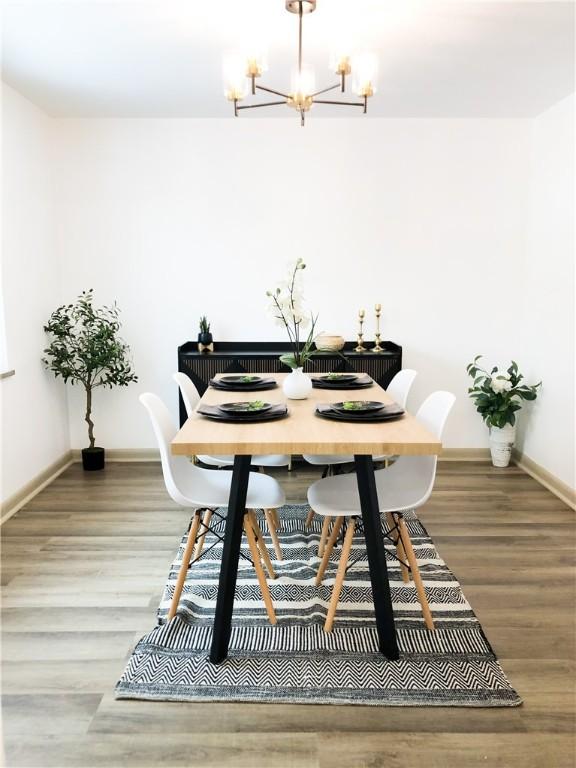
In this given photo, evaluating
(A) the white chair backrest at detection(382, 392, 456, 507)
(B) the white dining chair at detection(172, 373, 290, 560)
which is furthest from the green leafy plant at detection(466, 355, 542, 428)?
(B) the white dining chair at detection(172, 373, 290, 560)

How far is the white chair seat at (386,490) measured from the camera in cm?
232

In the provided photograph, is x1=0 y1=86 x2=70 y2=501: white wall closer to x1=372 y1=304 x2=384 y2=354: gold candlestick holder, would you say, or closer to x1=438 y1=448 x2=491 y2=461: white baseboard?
x1=372 y1=304 x2=384 y2=354: gold candlestick holder

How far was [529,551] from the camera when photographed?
308cm

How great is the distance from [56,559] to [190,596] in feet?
2.67

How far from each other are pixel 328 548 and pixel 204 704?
0.82 metres

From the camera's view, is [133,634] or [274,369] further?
[274,369]

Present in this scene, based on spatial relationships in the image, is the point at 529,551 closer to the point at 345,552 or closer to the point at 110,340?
the point at 345,552

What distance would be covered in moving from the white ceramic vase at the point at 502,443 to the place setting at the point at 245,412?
251 cm

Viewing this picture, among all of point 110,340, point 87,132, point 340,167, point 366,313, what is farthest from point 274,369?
point 87,132

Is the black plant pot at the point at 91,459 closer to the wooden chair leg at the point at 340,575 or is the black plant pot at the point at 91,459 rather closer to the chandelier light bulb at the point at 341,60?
the wooden chair leg at the point at 340,575

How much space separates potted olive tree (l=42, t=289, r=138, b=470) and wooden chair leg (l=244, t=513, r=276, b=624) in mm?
2282

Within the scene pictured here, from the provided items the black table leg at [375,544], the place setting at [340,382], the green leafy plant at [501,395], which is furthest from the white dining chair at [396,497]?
the green leafy plant at [501,395]

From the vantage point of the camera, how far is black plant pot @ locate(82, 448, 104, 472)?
443cm

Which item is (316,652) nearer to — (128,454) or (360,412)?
(360,412)
